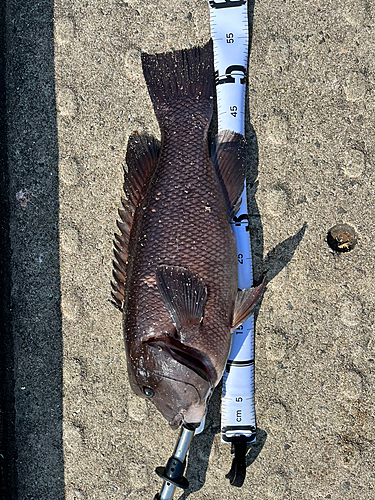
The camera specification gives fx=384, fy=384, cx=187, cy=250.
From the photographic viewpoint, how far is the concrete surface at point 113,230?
6.77 ft

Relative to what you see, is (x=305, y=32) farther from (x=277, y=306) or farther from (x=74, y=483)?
(x=74, y=483)

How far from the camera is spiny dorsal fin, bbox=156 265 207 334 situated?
1659 millimetres

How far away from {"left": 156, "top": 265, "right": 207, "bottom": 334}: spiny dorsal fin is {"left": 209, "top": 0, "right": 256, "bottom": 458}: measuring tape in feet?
1.41

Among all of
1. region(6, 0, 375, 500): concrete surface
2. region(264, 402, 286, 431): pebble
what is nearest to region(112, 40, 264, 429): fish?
region(6, 0, 375, 500): concrete surface

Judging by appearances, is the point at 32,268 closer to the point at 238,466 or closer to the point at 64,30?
the point at 64,30

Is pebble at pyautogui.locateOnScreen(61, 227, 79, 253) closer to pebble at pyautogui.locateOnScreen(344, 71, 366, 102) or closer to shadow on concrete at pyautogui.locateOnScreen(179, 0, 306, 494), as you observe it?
shadow on concrete at pyautogui.locateOnScreen(179, 0, 306, 494)

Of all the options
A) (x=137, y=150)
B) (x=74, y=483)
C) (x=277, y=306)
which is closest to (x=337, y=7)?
(x=137, y=150)

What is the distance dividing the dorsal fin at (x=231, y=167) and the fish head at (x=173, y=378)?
0.70 m

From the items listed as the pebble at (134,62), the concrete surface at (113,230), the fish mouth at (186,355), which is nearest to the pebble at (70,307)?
the concrete surface at (113,230)

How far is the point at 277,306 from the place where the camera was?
2.11 meters

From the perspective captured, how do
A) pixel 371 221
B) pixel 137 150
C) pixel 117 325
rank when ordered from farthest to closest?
1. pixel 117 325
2. pixel 371 221
3. pixel 137 150

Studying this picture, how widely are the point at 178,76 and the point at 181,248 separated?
2.99 feet

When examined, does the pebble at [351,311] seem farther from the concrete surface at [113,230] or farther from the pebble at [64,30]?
the pebble at [64,30]

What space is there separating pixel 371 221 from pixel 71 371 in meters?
1.87
